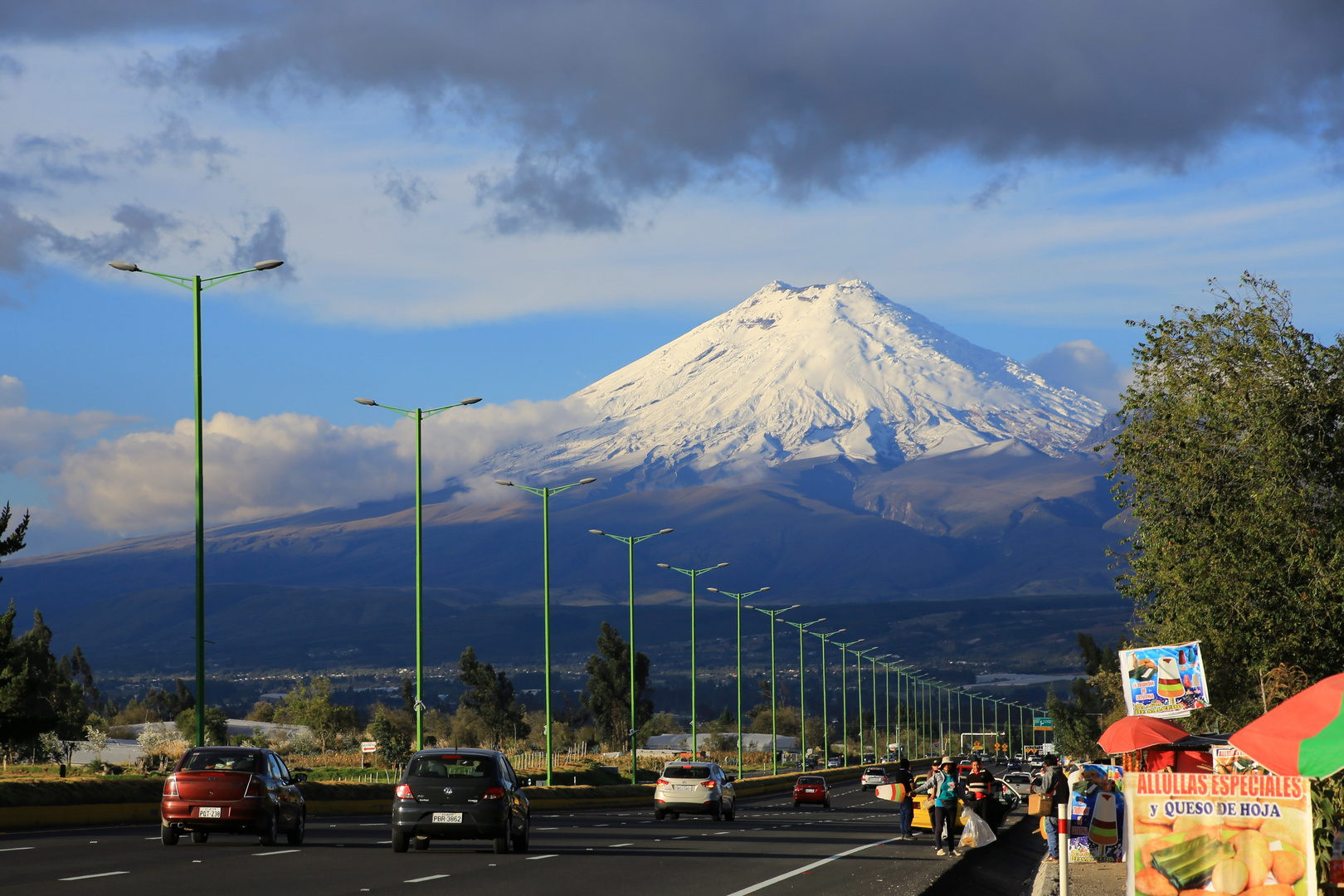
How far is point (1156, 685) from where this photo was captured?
1258 inches

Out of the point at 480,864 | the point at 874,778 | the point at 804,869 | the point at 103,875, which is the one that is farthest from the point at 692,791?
the point at 874,778

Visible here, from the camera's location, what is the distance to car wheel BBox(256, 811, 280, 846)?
2522cm

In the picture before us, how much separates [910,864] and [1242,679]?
2474cm

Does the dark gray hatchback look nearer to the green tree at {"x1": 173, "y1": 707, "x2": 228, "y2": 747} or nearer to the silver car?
the silver car

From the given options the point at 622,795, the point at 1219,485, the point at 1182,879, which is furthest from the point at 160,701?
the point at 1182,879

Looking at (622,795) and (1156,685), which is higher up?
(1156,685)

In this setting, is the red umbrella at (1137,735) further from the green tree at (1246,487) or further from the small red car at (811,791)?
the small red car at (811,791)

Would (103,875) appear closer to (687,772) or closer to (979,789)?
(979,789)

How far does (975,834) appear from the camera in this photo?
2856 cm

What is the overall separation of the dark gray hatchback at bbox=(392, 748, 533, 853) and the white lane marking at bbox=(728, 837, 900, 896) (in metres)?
4.67

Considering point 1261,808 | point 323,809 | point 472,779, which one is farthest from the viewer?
point 323,809

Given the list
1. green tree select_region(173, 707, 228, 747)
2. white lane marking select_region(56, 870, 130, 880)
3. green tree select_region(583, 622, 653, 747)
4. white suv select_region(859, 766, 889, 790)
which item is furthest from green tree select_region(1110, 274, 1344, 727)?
green tree select_region(583, 622, 653, 747)

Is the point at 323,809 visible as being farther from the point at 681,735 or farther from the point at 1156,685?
the point at 681,735

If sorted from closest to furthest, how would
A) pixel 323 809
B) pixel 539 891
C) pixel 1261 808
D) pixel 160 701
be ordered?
pixel 1261 808
pixel 539 891
pixel 323 809
pixel 160 701
